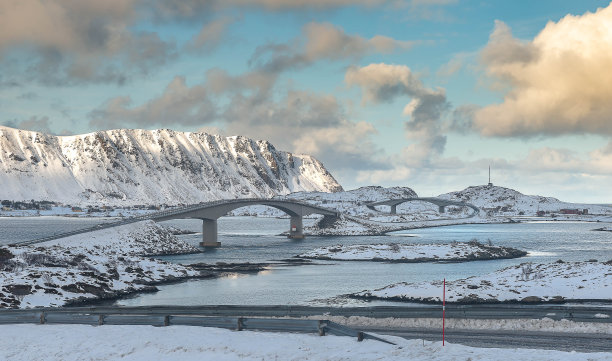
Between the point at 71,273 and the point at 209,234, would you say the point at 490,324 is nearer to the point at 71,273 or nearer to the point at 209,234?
the point at 71,273

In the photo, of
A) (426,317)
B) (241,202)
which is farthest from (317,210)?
(426,317)

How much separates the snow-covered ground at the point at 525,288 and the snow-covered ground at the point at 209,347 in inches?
961

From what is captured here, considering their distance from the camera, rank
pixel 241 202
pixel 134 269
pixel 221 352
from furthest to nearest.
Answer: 1. pixel 241 202
2. pixel 134 269
3. pixel 221 352

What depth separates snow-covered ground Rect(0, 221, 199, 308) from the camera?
4934cm

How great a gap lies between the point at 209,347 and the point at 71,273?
37.2 meters

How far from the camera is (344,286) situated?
61688 millimetres

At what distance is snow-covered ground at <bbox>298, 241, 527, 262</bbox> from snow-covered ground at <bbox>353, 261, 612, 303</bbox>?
4124 cm

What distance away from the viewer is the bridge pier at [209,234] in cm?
12799

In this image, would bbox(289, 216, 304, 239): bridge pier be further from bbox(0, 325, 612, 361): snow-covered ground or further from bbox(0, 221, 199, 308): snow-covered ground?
bbox(0, 325, 612, 361): snow-covered ground

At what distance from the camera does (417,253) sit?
99.4 metres

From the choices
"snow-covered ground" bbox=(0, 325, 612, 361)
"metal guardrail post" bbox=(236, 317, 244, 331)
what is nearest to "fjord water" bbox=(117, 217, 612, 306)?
"metal guardrail post" bbox=(236, 317, 244, 331)

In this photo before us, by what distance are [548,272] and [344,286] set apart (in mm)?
18062

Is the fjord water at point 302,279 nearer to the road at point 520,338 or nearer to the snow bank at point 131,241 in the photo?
the snow bank at point 131,241

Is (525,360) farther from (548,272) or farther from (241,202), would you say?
(241,202)
